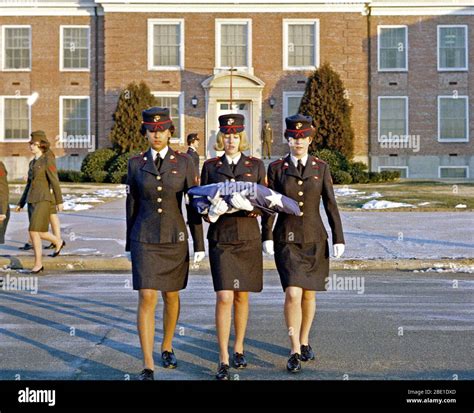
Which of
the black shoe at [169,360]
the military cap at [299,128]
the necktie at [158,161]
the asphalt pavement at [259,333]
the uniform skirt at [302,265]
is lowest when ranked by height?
the asphalt pavement at [259,333]

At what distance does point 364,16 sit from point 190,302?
30.6 metres

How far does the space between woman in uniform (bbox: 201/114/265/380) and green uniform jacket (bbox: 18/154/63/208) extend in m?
6.71

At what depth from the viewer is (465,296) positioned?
10.6 metres

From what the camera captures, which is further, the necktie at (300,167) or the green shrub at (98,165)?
the green shrub at (98,165)

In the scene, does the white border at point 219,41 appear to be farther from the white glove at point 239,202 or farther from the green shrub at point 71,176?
the white glove at point 239,202

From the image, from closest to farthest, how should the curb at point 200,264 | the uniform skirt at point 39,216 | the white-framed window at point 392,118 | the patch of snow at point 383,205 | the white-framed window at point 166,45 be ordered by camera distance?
the uniform skirt at point 39,216
the curb at point 200,264
the patch of snow at point 383,205
the white-framed window at point 166,45
the white-framed window at point 392,118

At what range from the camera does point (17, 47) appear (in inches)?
1537

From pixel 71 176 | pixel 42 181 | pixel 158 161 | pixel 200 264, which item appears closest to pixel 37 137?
pixel 42 181

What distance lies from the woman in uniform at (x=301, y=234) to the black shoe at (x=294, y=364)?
204 millimetres

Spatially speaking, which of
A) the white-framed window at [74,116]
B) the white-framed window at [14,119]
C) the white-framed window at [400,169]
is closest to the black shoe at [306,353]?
the white-framed window at [400,169]

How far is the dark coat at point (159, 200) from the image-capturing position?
22.0 ft

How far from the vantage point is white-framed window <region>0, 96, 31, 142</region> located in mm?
39250

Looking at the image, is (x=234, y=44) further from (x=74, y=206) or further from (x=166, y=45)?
(x=74, y=206)

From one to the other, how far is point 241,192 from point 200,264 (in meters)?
7.29
